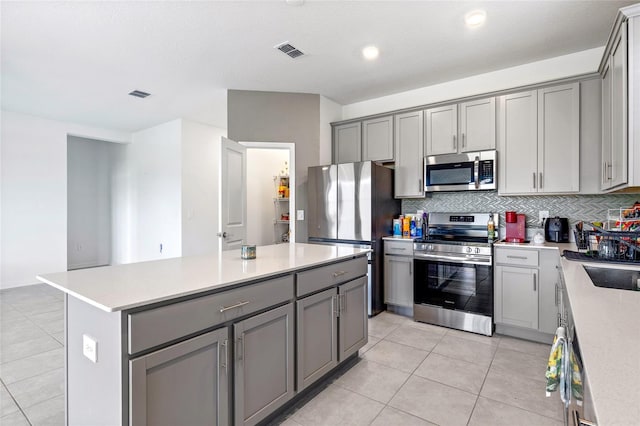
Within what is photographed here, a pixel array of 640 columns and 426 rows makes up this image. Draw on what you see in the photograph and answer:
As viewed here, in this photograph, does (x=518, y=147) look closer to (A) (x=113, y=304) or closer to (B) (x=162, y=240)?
(A) (x=113, y=304)

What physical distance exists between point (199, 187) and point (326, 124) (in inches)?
107

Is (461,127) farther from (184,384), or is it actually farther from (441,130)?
(184,384)

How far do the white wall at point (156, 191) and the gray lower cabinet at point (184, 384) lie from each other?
434cm

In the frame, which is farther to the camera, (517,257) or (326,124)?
(326,124)

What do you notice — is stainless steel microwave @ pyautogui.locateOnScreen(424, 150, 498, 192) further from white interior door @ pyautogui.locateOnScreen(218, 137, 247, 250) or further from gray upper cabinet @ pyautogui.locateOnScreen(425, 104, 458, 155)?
white interior door @ pyautogui.locateOnScreen(218, 137, 247, 250)

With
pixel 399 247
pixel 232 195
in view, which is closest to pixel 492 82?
pixel 399 247

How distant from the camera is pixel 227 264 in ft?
6.38

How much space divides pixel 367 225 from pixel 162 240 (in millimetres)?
4060

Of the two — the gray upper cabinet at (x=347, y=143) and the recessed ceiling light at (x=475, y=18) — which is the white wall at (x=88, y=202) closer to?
the gray upper cabinet at (x=347, y=143)

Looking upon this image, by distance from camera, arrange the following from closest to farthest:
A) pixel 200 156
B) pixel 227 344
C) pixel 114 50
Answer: pixel 227 344 < pixel 114 50 < pixel 200 156

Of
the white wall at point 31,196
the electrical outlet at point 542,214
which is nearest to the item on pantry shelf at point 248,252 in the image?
the electrical outlet at point 542,214

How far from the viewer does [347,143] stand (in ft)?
14.3

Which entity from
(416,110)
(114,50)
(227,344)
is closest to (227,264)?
(227,344)

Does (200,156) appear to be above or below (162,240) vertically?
above
